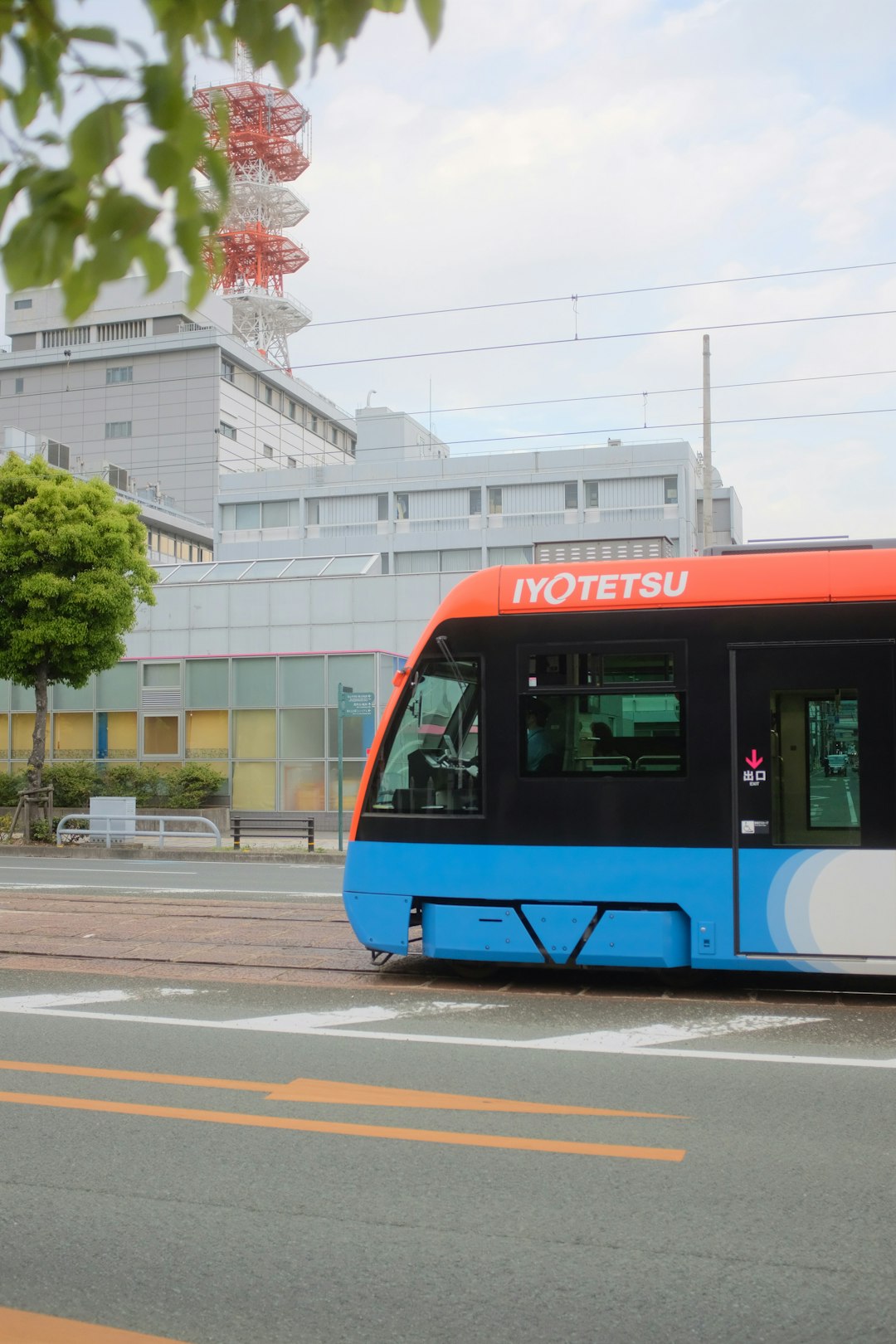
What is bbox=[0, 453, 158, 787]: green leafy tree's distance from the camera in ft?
82.6

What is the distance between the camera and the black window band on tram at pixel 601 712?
841 centimetres

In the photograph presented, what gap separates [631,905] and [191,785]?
2256 cm

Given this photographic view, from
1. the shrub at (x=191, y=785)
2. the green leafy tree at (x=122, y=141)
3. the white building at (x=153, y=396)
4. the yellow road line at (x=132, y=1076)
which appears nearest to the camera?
the green leafy tree at (x=122, y=141)

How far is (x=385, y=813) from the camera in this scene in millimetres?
8844

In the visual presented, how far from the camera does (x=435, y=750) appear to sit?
884 cm

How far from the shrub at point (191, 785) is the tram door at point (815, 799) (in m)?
22.7

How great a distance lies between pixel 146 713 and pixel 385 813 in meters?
23.8

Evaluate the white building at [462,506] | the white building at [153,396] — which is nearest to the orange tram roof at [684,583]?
the white building at [462,506]

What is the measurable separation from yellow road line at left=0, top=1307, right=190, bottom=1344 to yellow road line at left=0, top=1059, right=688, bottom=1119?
231 centimetres

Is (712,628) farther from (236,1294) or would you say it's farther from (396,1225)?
(236,1294)

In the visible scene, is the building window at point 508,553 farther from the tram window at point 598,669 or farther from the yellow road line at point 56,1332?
the yellow road line at point 56,1332

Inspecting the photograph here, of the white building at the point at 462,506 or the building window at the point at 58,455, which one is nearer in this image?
→ the white building at the point at 462,506

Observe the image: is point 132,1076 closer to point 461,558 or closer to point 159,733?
point 159,733

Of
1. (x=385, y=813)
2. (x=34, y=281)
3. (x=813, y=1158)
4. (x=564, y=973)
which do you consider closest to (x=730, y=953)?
(x=564, y=973)
